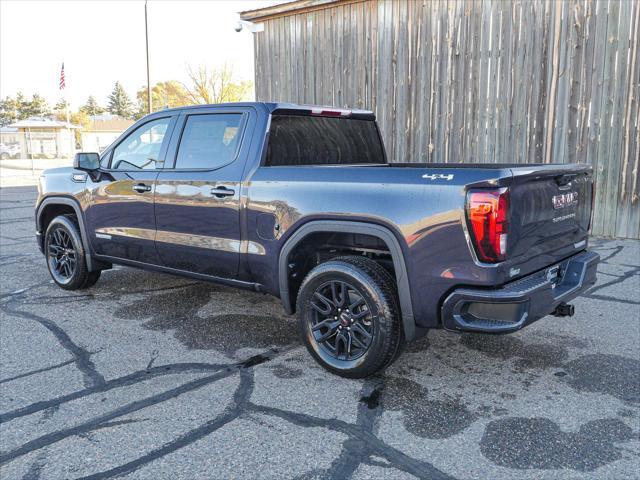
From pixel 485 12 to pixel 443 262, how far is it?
7.67 m

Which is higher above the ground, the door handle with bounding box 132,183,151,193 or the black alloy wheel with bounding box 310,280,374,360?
the door handle with bounding box 132,183,151,193

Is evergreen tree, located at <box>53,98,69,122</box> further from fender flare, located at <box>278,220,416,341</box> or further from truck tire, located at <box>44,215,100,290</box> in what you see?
fender flare, located at <box>278,220,416,341</box>

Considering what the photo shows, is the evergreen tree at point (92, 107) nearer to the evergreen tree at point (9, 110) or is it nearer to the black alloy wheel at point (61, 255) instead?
the evergreen tree at point (9, 110)

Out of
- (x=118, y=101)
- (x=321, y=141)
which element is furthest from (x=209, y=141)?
(x=118, y=101)

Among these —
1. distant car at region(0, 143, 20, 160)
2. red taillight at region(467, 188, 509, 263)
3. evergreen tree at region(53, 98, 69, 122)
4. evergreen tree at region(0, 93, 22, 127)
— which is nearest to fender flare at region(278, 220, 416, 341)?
red taillight at region(467, 188, 509, 263)

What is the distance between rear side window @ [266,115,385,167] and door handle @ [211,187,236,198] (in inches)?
14.0

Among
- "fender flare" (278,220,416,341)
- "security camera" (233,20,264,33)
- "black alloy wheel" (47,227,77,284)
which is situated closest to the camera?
"fender flare" (278,220,416,341)

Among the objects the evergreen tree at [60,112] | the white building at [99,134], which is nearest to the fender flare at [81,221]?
the white building at [99,134]

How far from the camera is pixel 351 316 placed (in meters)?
3.69

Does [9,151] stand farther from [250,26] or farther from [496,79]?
[496,79]

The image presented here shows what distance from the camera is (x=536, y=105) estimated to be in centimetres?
915

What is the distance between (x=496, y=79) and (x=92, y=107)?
12478 centimetres

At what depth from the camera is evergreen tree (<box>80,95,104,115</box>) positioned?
4522 inches

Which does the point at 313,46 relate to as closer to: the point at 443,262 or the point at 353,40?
the point at 353,40
